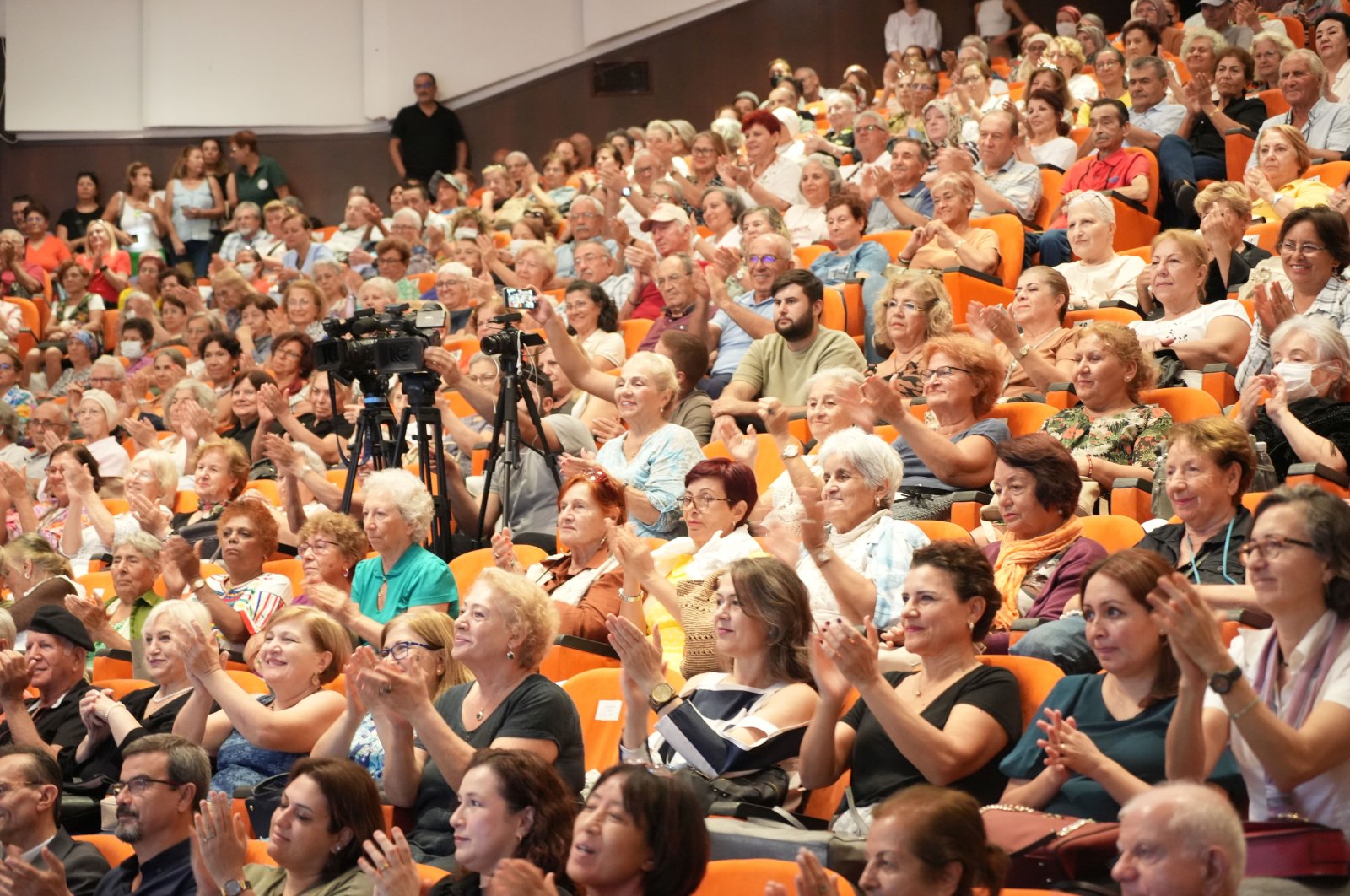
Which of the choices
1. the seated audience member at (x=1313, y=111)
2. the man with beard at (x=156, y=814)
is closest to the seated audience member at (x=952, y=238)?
the seated audience member at (x=1313, y=111)

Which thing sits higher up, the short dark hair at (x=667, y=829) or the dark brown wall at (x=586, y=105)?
the dark brown wall at (x=586, y=105)

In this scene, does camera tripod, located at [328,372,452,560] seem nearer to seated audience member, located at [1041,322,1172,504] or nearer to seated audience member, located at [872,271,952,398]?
seated audience member, located at [872,271,952,398]

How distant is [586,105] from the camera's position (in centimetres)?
996

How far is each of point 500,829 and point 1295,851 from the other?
105 centimetres

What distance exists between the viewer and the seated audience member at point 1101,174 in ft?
15.8

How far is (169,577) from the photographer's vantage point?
3818 millimetres

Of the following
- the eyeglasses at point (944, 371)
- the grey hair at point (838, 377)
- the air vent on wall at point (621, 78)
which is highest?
the air vent on wall at point (621, 78)

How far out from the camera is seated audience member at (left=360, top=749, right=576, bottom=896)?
7.13ft

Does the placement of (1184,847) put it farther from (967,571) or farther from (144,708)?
(144,708)

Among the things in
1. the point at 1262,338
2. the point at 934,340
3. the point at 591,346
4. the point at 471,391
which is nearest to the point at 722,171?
the point at 591,346

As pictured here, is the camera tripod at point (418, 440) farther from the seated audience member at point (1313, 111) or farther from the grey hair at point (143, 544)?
the seated audience member at point (1313, 111)

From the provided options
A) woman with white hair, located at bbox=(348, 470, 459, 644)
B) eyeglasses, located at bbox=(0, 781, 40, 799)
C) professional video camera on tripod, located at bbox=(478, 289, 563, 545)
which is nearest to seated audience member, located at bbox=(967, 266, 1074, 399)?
professional video camera on tripod, located at bbox=(478, 289, 563, 545)

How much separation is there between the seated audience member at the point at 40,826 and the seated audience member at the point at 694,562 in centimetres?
110

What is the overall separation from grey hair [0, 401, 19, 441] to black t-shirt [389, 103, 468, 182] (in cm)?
408
